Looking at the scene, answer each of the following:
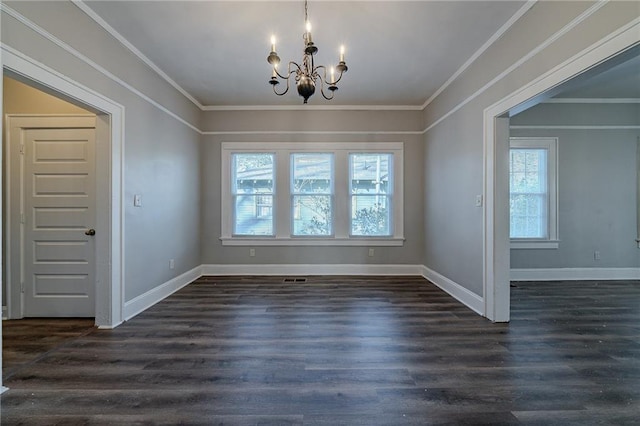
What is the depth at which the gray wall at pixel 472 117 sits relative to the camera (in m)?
2.10

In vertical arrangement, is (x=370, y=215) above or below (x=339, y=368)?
above

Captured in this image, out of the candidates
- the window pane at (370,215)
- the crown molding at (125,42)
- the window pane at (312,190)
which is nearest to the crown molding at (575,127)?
the window pane at (370,215)

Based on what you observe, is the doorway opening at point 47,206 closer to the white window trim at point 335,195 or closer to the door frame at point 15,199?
the door frame at point 15,199

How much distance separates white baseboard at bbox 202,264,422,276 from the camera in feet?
16.6

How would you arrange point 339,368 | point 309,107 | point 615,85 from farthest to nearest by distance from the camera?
point 309,107 → point 615,85 → point 339,368

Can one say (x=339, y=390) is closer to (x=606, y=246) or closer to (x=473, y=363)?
(x=473, y=363)

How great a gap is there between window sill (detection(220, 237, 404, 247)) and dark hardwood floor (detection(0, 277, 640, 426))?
1619mm

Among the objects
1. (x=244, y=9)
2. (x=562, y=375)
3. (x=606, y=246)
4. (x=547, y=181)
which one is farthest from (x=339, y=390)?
(x=606, y=246)

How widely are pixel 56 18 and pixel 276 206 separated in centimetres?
339

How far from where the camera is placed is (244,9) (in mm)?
2551

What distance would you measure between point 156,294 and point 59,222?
128 cm

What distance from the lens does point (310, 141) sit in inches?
198

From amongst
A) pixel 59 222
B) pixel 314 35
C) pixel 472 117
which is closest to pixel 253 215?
pixel 59 222

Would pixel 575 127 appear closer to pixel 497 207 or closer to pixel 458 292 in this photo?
pixel 497 207
